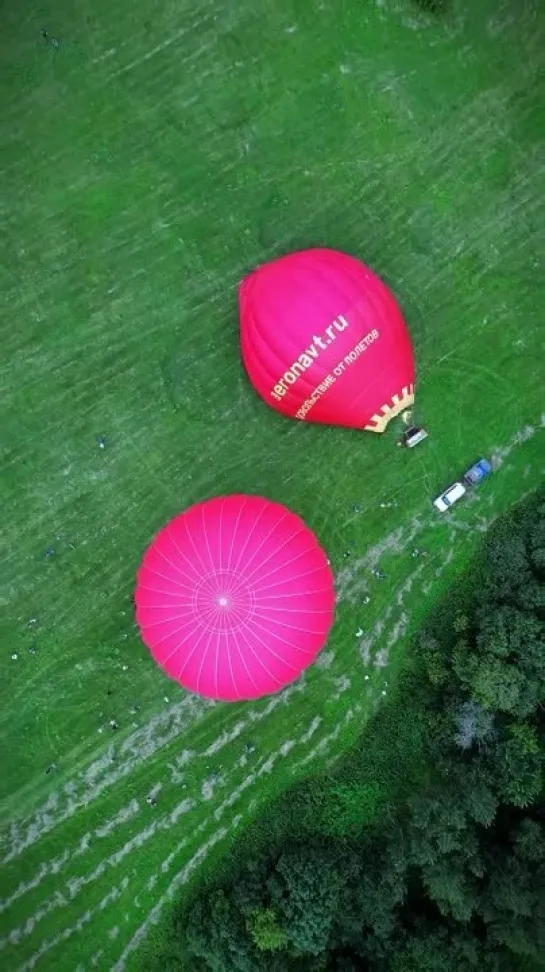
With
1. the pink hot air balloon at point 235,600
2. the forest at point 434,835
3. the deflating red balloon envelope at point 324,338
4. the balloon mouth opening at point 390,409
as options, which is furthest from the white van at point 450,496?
the pink hot air balloon at point 235,600

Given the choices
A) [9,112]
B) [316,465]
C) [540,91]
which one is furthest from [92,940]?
[540,91]

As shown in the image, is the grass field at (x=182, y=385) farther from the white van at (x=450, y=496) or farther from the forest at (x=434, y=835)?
the forest at (x=434, y=835)

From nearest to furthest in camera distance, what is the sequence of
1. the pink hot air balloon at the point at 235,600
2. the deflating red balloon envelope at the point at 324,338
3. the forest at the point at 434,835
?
the pink hot air balloon at the point at 235,600
the deflating red balloon envelope at the point at 324,338
the forest at the point at 434,835

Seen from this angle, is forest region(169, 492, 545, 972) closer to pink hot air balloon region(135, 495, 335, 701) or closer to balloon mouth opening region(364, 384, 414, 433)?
balloon mouth opening region(364, 384, 414, 433)

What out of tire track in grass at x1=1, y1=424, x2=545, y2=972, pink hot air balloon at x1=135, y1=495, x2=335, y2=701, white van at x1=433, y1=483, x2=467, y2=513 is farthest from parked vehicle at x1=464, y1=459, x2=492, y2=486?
Answer: pink hot air balloon at x1=135, y1=495, x2=335, y2=701

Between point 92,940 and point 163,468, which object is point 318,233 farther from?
point 92,940

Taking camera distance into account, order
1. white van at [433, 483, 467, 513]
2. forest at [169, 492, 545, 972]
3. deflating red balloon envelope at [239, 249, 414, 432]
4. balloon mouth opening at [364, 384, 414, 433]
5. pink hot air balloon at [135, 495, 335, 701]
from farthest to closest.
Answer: white van at [433, 483, 467, 513]
balloon mouth opening at [364, 384, 414, 433]
forest at [169, 492, 545, 972]
deflating red balloon envelope at [239, 249, 414, 432]
pink hot air balloon at [135, 495, 335, 701]
